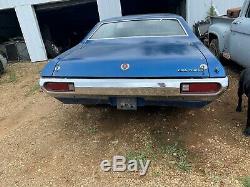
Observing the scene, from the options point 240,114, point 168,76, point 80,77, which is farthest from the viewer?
point 240,114

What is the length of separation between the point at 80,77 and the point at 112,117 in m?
1.39

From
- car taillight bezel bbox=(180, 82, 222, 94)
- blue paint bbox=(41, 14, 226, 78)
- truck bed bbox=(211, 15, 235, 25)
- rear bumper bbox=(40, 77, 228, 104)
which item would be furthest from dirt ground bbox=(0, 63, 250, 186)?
truck bed bbox=(211, 15, 235, 25)

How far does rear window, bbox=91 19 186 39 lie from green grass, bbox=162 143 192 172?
1910mm

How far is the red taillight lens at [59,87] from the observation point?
11.9 feet

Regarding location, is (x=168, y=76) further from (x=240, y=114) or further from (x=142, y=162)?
(x=240, y=114)

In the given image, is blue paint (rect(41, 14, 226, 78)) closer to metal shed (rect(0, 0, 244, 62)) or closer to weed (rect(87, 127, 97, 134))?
weed (rect(87, 127, 97, 134))

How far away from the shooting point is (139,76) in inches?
135

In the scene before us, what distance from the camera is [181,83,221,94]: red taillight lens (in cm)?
332

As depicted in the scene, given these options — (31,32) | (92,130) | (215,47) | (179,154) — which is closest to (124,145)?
(92,130)

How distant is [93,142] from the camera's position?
165 inches

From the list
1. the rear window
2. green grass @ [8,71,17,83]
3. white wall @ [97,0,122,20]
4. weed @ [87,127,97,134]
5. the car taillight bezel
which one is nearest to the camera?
the car taillight bezel

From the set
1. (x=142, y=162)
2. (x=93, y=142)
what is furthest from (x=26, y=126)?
(x=142, y=162)

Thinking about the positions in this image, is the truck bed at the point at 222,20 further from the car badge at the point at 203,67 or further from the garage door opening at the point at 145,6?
the garage door opening at the point at 145,6

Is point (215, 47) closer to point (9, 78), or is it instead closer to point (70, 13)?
point (9, 78)
